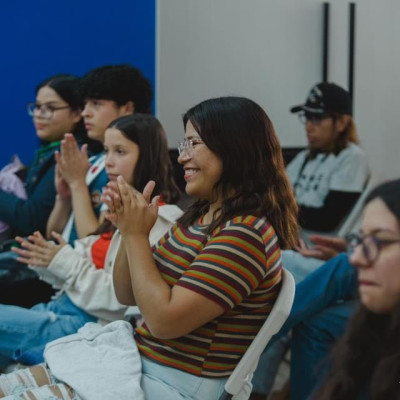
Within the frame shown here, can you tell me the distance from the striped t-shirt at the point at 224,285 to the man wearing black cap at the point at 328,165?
176cm

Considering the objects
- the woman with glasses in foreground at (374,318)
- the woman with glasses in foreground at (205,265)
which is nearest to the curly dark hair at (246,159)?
the woman with glasses in foreground at (205,265)

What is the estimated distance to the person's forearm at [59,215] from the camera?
3045 millimetres

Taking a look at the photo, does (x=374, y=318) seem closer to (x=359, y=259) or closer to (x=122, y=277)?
(x=359, y=259)

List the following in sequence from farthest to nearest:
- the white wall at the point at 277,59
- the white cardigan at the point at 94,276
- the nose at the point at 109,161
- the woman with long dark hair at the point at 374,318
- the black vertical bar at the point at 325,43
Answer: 1. the black vertical bar at the point at 325,43
2. the white wall at the point at 277,59
3. the nose at the point at 109,161
4. the white cardigan at the point at 94,276
5. the woman with long dark hair at the point at 374,318

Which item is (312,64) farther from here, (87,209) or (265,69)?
(87,209)

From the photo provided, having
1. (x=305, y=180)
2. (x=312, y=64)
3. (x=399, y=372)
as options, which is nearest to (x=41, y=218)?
(x=305, y=180)

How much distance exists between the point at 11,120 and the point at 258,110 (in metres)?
2.39

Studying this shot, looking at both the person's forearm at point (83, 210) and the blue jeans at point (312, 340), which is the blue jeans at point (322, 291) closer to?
the blue jeans at point (312, 340)

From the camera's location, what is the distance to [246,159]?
182 centimetres

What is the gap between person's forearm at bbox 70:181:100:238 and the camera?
9.14 ft

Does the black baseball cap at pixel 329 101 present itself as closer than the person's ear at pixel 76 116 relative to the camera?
No

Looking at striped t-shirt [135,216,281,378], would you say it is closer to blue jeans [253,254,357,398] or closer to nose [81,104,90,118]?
blue jeans [253,254,357,398]

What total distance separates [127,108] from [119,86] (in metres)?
0.10

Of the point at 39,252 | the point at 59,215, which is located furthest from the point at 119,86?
the point at 39,252
